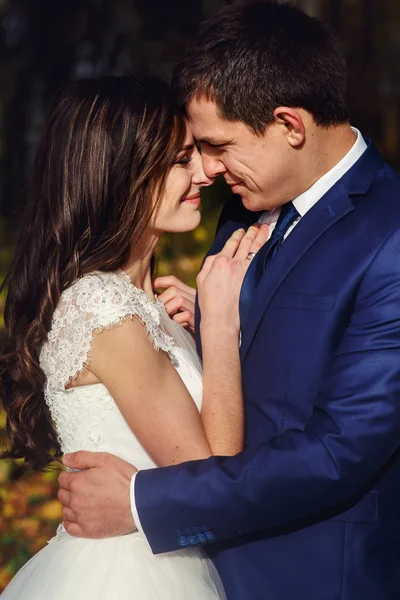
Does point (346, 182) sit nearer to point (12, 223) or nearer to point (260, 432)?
point (260, 432)

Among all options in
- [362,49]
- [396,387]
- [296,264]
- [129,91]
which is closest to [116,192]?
[129,91]

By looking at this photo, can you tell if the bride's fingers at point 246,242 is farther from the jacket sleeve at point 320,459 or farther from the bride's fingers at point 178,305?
the jacket sleeve at point 320,459

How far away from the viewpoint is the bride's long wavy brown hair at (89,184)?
2932 millimetres

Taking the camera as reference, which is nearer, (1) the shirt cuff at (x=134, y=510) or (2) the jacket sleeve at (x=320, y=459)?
(2) the jacket sleeve at (x=320, y=459)

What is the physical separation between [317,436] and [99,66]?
424cm

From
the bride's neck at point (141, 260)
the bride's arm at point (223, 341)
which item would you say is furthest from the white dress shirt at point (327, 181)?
the bride's neck at point (141, 260)

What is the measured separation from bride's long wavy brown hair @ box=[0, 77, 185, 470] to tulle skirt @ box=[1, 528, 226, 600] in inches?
23.5

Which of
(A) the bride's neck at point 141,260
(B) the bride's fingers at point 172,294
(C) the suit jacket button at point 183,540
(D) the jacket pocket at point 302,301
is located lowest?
(C) the suit jacket button at point 183,540

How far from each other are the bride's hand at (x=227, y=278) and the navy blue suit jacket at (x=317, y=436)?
6.4 inches

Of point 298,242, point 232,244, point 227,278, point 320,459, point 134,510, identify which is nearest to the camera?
point 320,459

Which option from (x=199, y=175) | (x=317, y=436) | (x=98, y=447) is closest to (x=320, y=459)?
(x=317, y=436)

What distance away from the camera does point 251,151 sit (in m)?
2.92

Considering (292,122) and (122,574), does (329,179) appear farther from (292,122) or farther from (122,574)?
(122,574)

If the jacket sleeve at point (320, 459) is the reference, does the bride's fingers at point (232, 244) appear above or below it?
above
